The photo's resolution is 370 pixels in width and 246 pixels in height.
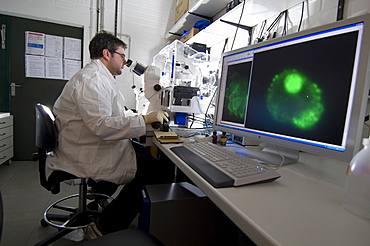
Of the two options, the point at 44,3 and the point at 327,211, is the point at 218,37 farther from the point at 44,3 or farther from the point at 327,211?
the point at 44,3

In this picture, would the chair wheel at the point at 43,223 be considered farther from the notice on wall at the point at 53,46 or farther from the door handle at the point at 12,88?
the notice on wall at the point at 53,46

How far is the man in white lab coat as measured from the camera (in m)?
1.08

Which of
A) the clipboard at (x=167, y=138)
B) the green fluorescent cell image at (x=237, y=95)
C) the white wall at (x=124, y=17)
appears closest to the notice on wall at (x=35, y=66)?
the white wall at (x=124, y=17)

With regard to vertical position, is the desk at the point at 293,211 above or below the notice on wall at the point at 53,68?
below

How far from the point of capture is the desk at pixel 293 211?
371 mm

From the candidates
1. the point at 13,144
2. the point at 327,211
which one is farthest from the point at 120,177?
the point at 13,144

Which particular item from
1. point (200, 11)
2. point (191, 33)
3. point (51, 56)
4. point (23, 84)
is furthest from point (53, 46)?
point (200, 11)

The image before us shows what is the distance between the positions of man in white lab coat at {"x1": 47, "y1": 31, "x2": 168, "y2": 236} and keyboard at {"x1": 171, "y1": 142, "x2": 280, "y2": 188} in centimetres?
41

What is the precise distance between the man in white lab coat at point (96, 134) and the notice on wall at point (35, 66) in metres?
2.27

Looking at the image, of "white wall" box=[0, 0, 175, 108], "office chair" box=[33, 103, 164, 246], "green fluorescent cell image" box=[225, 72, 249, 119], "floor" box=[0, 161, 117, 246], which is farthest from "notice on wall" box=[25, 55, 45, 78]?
"green fluorescent cell image" box=[225, 72, 249, 119]

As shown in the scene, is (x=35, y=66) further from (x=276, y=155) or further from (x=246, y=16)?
(x=276, y=155)

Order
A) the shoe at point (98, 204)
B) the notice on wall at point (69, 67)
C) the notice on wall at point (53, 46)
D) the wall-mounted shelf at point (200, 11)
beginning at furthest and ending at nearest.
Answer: the notice on wall at point (69, 67)
the notice on wall at point (53, 46)
the wall-mounted shelf at point (200, 11)
the shoe at point (98, 204)

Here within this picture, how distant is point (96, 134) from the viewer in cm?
107

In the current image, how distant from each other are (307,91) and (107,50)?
134 centimetres
